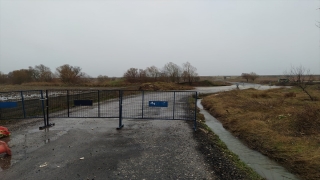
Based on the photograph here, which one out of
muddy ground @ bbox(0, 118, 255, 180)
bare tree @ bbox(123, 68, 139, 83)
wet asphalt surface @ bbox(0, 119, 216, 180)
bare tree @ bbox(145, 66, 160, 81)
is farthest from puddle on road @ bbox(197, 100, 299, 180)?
bare tree @ bbox(145, 66, 160, 81)

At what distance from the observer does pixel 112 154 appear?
558 centimetres

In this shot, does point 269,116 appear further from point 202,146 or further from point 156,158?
point 156,158

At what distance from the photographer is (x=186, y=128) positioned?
28.8ft

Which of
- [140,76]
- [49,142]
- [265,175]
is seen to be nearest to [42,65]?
[140,76]

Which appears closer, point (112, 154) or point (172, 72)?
point (112, 154)

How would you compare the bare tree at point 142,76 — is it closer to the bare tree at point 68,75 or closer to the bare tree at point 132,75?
the bare tree at point 132,75

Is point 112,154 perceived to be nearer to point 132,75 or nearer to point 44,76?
point 132,75

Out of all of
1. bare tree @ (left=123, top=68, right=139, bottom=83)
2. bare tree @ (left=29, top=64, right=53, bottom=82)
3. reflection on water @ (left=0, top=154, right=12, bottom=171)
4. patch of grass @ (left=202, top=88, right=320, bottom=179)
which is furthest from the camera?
bare tree @ (left=29, top=64, right=53, bottom=82)

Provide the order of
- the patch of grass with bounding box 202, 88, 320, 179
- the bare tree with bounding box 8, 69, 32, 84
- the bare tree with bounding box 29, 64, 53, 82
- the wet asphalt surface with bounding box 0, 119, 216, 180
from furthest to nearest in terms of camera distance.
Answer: the bare tree with bounding box 29, 64, 53, 82, the bare tree with bounding box 8, 69, 32, 84, the patch of grass with bounding box 202, 88, 320, 179, the wet asphalt surface with bounding box 0, 119, 216, 180

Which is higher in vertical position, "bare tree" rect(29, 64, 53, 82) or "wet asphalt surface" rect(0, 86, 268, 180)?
"bare tree" rect(29, 64, 53, 82)

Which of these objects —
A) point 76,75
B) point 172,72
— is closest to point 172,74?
point 172,72

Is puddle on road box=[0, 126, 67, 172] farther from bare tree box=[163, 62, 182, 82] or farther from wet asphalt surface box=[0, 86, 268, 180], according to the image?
bare tree box=[163, 62, 182, 82]

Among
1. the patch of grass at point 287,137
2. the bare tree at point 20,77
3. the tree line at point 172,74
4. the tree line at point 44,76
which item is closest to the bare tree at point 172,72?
the tree line at point 172,74

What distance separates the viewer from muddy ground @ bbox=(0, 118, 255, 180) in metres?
4.47
